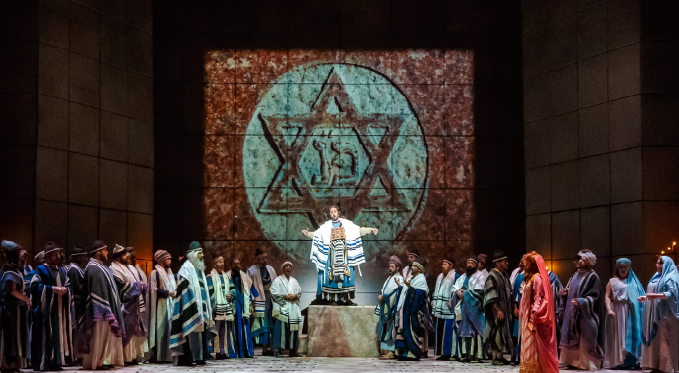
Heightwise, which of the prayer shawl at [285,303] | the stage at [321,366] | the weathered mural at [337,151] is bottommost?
the stage at [321,366]

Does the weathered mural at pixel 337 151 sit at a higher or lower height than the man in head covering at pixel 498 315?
higher

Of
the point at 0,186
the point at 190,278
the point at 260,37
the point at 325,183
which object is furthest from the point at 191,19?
the point at 190,278

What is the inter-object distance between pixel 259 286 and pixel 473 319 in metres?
3.67

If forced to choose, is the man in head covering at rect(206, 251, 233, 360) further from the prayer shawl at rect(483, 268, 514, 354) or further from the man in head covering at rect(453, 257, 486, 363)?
the prayer shawl at rect(483, 268, 514, 354)

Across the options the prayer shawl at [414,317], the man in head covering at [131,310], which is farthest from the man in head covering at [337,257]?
the man in head covering at [131,310]

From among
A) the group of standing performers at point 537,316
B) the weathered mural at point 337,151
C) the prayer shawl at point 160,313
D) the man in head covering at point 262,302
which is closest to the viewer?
the group of standing performers at point 537,316

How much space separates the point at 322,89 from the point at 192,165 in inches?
115

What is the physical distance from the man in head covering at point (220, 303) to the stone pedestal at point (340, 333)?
130cm

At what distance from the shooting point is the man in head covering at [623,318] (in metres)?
11.1

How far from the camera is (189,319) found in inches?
426

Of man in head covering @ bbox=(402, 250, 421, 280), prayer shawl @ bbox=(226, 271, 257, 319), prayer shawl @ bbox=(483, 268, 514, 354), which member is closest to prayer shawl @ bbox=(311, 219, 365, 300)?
man in head covering @ bbox=(402, 250, 421, 280)

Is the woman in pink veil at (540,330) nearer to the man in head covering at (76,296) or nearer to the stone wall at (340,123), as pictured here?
the man in head covering at (76,296)

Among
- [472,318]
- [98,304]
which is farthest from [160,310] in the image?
[472,318]

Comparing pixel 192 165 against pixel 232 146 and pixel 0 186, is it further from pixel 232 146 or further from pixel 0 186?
pixel 0 186
